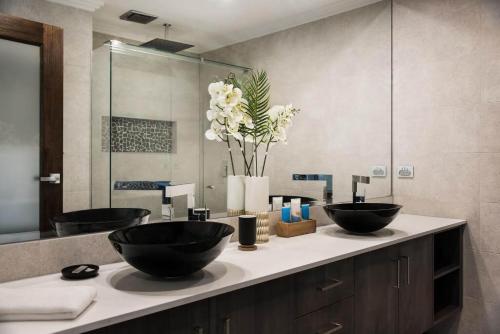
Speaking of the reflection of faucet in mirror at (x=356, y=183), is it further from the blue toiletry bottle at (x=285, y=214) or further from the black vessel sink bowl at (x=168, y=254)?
the black vessel sink bowl at (x=168, y=254)

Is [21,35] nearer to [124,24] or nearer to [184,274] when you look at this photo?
[124,24]

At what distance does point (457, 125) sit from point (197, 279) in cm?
211

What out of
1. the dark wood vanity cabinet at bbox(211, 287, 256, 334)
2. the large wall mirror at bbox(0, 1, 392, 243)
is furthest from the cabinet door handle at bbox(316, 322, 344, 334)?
the large wall mirror at bbox(0, 1, 392, 243)

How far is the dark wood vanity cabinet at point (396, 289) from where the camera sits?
6.36 ft

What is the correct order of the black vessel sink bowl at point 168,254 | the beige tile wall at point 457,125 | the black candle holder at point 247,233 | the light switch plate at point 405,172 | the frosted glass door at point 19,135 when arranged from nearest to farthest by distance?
the black vessel sink bowl at point 168,254
the frosted glass door at point 19,135
the black candle holder at point 247,233
the beige tile wall at point 457,125
the light switch plate at point 405,172

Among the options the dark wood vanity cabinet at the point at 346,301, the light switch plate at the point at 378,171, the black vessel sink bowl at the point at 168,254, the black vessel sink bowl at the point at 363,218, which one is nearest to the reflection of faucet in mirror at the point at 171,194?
the black vessel sink bowl at the point at 168,254

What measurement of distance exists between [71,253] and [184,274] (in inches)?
18.7

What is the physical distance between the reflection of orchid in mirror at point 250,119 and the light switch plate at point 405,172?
1.21 metres

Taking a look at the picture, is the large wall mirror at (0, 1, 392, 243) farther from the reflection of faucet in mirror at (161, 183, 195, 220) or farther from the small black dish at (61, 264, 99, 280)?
the small black dish at (61, 264, 99, 280)

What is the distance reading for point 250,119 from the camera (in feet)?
6.67

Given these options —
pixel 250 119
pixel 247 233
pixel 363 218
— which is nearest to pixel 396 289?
pixel 363 218

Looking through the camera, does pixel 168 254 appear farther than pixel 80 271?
No

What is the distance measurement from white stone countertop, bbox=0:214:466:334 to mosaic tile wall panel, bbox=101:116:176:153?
1.51 ft

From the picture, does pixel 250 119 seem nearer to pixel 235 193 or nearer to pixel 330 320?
pixel 235 193
